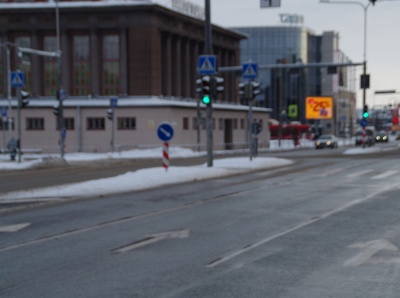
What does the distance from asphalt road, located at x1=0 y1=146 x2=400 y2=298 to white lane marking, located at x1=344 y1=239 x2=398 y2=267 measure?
0.09 feet

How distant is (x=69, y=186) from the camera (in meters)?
17.2

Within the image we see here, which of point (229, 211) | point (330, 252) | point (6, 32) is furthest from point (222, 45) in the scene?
point (330, 252)

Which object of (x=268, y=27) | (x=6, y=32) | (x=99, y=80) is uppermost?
(x=268, y=27)

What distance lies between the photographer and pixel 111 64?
53.9 m

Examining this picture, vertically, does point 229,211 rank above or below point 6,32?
below

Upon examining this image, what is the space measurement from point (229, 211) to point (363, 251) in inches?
176

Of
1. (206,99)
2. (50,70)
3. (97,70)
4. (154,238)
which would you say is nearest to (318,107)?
(97,70)

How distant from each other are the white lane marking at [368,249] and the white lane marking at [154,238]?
283 cm

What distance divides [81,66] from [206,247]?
48.5 meters

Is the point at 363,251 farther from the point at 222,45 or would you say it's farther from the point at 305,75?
the point at 305,75

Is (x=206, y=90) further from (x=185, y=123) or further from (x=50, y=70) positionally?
(x=50, y=70)

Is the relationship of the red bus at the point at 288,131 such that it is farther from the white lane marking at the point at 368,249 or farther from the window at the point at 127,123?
the white lane marking at the point at 368,249

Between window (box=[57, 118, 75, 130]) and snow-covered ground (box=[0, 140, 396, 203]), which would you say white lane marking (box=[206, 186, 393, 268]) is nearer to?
snow-covered ground (box=[0, 140, 396, 203])

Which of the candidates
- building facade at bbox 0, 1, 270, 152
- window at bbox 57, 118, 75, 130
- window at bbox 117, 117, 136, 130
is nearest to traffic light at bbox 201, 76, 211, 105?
building facade at bbox 0, 1, 270, 152
